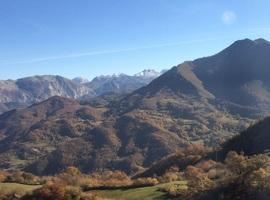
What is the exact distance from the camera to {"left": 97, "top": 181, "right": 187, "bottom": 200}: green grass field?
54.5 metres

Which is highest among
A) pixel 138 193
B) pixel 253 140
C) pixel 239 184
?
pixel 239 184

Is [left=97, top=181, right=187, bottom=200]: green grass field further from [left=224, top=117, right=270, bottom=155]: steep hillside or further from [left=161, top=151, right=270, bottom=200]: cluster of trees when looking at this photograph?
[left=224, top=117, right=270, bottom=155]: steep hillside

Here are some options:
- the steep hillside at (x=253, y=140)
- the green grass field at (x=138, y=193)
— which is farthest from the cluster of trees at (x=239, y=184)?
the steep hillside at (x=253, y=140)

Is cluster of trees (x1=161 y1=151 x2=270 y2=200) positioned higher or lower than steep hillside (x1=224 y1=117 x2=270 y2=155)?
higher

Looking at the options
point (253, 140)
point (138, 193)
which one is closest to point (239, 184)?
point (138, 193)

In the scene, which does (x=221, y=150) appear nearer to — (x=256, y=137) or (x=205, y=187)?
(x=256, y=137)

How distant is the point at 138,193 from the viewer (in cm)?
5772

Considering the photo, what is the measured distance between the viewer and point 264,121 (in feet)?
487

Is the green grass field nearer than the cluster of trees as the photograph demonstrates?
No

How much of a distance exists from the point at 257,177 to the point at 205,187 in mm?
5825

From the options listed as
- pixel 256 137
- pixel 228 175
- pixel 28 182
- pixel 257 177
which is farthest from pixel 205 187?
pixel 256 137

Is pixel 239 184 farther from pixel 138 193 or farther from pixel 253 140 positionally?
pixel 253 140

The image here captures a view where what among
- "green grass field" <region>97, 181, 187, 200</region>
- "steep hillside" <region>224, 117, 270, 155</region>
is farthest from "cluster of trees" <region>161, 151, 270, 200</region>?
"steep hillside" <region>224, 117, 270, 155</region>

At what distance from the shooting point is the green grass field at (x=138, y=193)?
54.5 meters
